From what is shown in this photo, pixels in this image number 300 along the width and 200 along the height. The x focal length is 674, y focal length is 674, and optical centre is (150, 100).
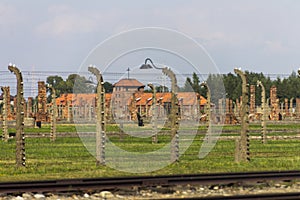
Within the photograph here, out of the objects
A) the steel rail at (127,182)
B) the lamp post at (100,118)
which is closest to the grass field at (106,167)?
the lamp post at (100,118)

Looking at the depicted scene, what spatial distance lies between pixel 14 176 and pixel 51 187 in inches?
169

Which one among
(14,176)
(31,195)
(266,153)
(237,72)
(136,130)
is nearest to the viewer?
(31,195)

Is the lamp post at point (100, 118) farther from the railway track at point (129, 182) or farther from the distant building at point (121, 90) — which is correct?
the railway track at point (129, 182)

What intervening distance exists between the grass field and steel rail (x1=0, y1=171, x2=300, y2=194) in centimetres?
233

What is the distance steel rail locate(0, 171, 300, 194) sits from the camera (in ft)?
49.1

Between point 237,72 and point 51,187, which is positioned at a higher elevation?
point 237,72

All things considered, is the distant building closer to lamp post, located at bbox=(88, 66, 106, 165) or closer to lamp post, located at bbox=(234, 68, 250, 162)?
lamp post, located at bbox=(88, 66, 106, 165)

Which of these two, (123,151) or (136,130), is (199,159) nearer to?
(123,151)

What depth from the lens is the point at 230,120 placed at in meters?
64.6

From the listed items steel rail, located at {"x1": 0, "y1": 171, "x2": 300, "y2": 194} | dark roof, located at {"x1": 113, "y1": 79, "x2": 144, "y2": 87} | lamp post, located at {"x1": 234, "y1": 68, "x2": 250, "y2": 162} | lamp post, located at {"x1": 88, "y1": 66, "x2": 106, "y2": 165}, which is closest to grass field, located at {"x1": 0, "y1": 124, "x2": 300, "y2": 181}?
lamp post, located at {"x1": 234, "y1": 68, "x2": 250, "y2": 162}

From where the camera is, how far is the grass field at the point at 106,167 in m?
19.9

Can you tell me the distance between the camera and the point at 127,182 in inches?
626

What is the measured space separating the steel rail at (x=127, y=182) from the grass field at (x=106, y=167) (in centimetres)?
233

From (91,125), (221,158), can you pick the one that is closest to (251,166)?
(221,158)
